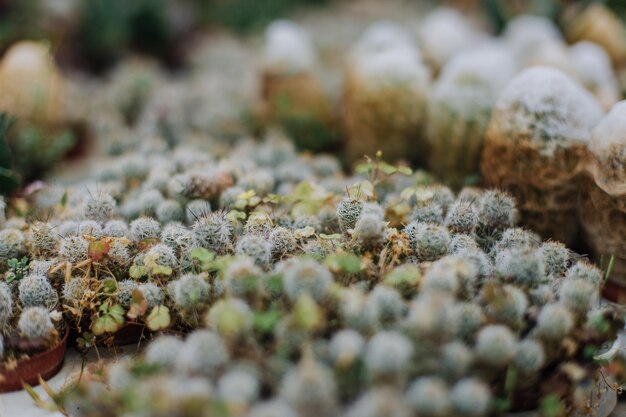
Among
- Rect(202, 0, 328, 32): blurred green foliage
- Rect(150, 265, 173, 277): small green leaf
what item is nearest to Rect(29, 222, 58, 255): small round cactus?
Rect(150, 265, 173, 277): small green leaf

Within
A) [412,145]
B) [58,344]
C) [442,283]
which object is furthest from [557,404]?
[412,145]

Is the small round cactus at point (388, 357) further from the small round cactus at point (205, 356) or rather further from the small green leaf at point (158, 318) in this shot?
the small green leaf at point (158, 318)

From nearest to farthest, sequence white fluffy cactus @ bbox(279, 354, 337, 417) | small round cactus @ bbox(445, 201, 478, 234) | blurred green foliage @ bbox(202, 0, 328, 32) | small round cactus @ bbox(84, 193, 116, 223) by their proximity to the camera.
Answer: white fluffy cactus @ bbox(279, 354, 337, 417) → small round cactus @ bbox(445, 201, 478, 234) → small round cactus @ bbox(84, 193, 116, 223) → blurred green foliage @ bbox(202, 0, 328, 32)


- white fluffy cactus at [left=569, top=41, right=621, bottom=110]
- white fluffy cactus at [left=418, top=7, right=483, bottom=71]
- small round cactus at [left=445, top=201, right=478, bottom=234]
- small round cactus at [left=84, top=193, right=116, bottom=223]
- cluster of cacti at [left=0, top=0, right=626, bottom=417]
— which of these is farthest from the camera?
white fluffy cactus at [left=418, top=7, right=483, bottom=71]

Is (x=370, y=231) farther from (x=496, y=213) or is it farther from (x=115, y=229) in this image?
(x=115, y=229)

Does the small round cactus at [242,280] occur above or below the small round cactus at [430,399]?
above

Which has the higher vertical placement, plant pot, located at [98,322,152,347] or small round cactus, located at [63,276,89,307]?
small round cactus, located at [63,276,89,307]

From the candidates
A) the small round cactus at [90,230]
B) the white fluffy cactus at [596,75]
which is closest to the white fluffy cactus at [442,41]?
the white fluffy cactus at [596,75]

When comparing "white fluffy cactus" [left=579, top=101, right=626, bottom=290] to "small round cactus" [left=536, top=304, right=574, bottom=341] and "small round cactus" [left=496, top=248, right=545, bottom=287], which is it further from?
"small round cactus" [left=536, top=304, right=574, bottom=341]
